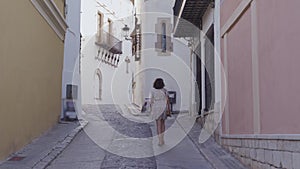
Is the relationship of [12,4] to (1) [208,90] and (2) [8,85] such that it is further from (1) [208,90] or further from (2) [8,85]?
(1) [208,90]

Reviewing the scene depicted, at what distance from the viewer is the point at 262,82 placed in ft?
20.6

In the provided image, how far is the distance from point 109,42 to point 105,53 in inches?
30.0

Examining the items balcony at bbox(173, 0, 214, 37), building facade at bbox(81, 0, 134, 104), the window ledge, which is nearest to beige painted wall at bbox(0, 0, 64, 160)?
the window ledge

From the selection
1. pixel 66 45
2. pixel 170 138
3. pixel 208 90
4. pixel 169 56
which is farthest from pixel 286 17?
pixel 169 56

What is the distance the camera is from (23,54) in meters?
→ 7.91

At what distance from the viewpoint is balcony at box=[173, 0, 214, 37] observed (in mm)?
11720

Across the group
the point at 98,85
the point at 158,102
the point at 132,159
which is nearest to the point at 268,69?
the point at 132,159

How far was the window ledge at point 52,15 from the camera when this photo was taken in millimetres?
9175

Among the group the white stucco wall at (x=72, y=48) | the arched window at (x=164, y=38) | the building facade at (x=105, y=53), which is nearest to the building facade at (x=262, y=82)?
the white stucco wall at (x=72, y=48)

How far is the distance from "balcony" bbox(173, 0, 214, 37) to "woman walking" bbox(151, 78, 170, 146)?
308 cm

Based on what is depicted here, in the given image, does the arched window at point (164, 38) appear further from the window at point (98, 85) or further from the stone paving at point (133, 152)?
the stone paving at point (133, 152)

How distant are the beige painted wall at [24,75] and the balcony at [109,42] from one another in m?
16.6

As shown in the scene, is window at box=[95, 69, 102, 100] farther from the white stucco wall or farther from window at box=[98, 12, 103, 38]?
the white stucco wall

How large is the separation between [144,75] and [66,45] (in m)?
8.88
